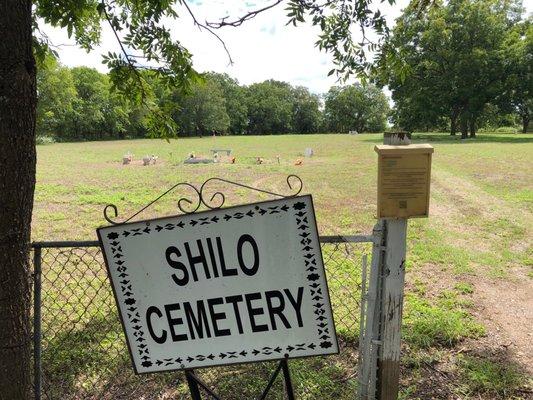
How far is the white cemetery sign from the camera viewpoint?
5.76 ft

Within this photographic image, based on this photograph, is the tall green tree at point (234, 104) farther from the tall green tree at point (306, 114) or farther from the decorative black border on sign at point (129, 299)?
the decorative black border on sign at point (129, 299)

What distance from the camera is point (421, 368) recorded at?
303cm

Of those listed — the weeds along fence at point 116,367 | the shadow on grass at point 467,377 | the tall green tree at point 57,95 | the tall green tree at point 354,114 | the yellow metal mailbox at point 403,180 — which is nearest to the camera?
the yellow metal mailbox at point 403,180

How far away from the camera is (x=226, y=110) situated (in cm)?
7981

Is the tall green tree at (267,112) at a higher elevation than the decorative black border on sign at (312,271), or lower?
higher

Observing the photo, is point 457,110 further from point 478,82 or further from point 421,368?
point 421,368

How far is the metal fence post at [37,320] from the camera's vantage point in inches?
95.4

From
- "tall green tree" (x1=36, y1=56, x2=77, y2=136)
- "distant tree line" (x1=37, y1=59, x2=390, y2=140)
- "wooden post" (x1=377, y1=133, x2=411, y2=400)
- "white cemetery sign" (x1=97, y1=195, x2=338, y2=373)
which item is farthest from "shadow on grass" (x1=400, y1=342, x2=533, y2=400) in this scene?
"distant tree line" (x1=37, y1=59, x2=390, y2=140)

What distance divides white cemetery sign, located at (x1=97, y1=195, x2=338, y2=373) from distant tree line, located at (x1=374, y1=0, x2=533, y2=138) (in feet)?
111

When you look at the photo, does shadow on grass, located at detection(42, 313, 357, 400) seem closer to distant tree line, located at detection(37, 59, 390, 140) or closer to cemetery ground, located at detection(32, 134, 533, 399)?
cemetery ground, located at detection(32, 134, 533, 399)

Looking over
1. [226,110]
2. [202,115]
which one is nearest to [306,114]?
[226,110]

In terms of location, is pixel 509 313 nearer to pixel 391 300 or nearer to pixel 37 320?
pixel 391 300

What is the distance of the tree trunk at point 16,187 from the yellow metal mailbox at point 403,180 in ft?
5.18

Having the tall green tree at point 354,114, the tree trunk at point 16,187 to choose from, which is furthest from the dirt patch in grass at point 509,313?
the tall green tree at point 354,114
